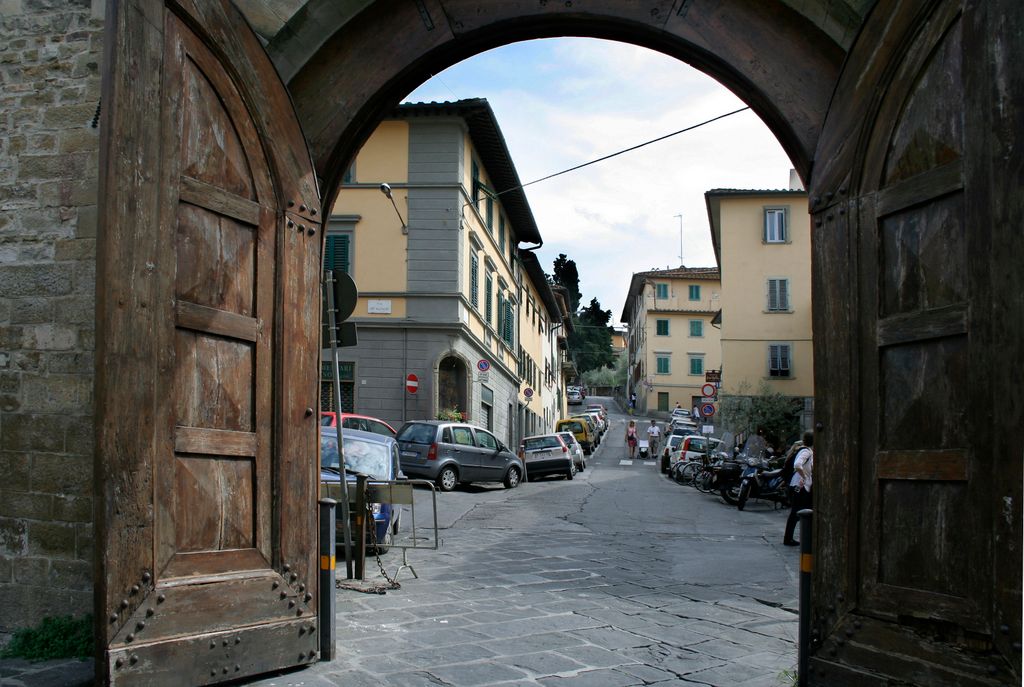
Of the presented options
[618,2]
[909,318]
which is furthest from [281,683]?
[618,2]

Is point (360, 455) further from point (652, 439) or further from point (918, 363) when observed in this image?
point (652, 439)

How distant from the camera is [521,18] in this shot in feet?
18.0

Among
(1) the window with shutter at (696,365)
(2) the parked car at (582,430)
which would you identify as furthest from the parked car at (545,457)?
(1) the window with shutter at (696,365)

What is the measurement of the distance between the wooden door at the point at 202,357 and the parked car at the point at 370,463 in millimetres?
5307

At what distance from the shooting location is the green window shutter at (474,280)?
28.1 m

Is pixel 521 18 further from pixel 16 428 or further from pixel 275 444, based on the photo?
pixel 16 428

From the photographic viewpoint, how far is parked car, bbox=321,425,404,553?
35.3ft

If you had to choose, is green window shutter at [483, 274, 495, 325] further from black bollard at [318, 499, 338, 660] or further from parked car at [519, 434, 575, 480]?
black bollard at [318, 499, 338, 660]

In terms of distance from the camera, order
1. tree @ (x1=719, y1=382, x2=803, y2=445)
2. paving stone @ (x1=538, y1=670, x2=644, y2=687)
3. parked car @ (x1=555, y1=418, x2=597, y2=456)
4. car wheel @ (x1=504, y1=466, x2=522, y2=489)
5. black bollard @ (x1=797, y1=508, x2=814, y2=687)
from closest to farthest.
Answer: black bollard @ (x1=797, y1=508, x2=814, y2=687), paving stone @ (x1=538, y1=670, x2=644, y2=687), car wheel @ (x1=504, y1=466, x2=522, y2=489), tree @ (x1=719, y1=382, x2=803, y2=445), parked car @ (x1=555, y1=418, x2=597, y2=456)

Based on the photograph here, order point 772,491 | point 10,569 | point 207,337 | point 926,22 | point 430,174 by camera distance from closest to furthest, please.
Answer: point 926,22, point 207,337, point 10,569, point 772,491, point 430,174

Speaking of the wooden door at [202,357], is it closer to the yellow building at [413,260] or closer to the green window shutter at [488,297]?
the yellow building at [413,260]

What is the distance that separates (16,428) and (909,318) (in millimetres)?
4964

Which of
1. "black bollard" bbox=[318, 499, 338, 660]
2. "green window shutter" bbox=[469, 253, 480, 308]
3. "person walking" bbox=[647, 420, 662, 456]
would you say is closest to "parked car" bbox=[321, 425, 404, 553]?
"black bollard" bbox=[318, 499, 338, 660]

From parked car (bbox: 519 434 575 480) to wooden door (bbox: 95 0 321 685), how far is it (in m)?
21.7
